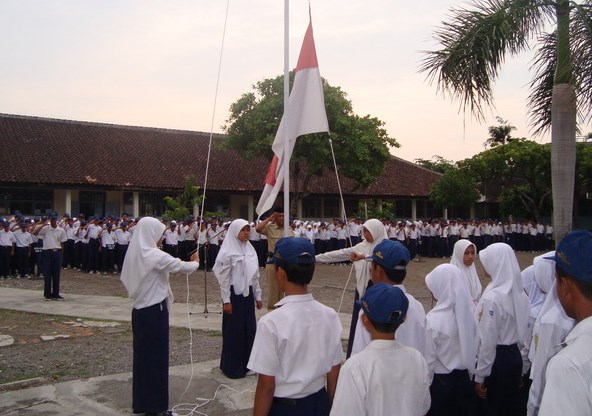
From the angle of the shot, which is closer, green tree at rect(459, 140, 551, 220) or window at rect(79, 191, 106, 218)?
window at rect(79, 191, 106, 218)

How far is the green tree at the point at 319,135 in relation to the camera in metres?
22.8

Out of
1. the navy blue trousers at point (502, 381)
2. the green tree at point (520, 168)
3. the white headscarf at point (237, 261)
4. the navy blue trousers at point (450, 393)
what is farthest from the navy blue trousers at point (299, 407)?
the green tree at point (520, 168)

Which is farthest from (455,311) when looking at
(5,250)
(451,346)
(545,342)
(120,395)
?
(5,250)

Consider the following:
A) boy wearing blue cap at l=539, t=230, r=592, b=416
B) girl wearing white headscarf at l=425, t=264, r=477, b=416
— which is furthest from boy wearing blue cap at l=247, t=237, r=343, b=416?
boy wearing blue cap at l=539, t=230, r=592, b=416

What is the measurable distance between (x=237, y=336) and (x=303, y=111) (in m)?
2.60

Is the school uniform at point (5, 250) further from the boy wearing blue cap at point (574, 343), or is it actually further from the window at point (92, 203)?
the boy wearing blue cap at point (574, 343)

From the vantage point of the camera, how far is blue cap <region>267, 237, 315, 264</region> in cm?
301

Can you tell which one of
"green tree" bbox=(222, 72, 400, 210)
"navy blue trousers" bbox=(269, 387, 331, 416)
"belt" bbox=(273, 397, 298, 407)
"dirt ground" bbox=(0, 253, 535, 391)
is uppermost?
"green tree" bbox=(222, 72, 400, 210)

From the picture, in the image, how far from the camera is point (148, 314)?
5078 mm

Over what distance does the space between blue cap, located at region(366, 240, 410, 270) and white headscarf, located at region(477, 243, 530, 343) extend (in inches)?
35.9

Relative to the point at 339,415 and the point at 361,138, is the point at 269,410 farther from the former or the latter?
the point at 361,138

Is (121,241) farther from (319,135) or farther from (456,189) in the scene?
(456,189)

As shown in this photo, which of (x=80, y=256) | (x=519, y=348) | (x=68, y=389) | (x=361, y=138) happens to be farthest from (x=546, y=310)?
(x=361, y=138)

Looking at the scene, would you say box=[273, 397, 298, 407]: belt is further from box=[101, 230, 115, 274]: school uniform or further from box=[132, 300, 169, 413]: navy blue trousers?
box=[101, 230, 115, 274]: school uniform
